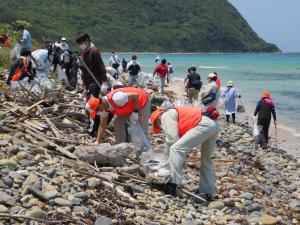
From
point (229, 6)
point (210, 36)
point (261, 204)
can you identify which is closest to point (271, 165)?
point (261, 204)

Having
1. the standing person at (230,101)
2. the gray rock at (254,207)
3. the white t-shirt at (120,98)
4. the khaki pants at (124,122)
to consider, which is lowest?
the gray rock at (254,207)

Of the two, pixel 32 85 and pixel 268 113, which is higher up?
pixel 32 85

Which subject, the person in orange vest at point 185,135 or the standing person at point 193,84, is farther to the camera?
the standing person at point 193,84

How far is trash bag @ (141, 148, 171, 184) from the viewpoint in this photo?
6883mm

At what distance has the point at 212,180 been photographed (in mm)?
7148

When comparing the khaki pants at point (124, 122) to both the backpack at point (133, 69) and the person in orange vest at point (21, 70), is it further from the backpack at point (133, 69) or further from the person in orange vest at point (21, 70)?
the backpack at point (133, 69)

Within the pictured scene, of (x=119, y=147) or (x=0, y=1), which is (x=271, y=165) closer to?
(x=119, y=147)

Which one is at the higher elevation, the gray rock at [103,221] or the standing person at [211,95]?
the standing person at [211,95]

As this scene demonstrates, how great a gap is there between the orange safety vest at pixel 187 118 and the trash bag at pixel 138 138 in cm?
118

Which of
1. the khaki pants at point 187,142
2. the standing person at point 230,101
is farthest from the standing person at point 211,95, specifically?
the standing person at point 230,101

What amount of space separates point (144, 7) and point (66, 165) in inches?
5865

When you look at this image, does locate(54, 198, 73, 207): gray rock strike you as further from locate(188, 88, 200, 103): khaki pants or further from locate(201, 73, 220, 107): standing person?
locate(188, 88, 200, 103): khaki pants

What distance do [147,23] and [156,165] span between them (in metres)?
137

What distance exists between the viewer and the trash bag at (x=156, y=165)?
688 cm
